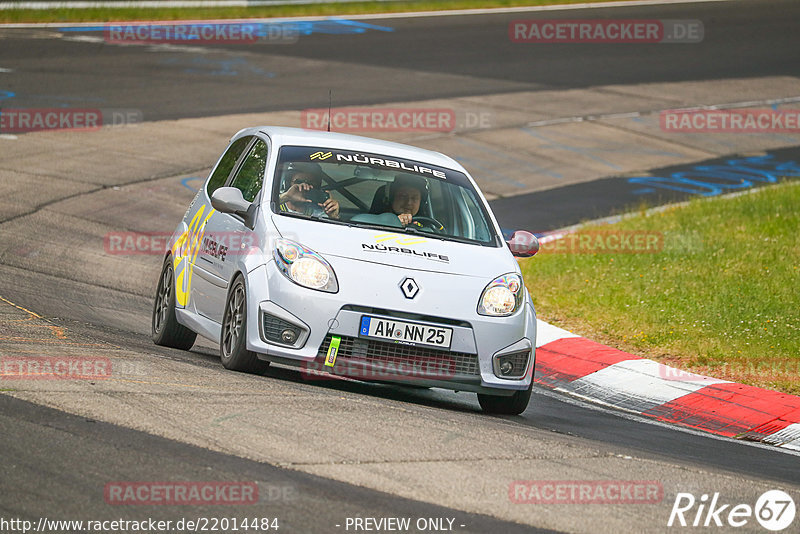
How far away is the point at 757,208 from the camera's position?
15.7 metres

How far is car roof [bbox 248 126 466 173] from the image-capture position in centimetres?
872

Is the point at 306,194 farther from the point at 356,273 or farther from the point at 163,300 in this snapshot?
the point at 163,300

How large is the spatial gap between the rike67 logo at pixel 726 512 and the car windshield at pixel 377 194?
9.61 feet

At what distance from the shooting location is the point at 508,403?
7.94 metres

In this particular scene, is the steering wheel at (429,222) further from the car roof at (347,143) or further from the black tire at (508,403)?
the black tire at (508,403)

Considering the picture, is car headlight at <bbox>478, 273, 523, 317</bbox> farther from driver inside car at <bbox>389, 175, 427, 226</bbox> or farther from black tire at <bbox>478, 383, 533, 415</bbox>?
driver inside car at <bbox>389, 175, 427, 226</bbox>

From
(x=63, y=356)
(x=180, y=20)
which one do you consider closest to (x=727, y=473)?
(x=63, y=356)

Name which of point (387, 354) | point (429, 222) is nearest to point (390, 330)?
point (387, 354)

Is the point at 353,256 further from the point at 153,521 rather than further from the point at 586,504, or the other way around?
the point at 153,521

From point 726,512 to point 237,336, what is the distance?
10.7ft

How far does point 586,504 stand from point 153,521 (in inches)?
78.0

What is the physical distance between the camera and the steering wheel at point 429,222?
27.5 ft

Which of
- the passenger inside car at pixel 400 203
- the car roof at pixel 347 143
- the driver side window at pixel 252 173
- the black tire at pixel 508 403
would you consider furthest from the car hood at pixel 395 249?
the car roof at pixel 347 143

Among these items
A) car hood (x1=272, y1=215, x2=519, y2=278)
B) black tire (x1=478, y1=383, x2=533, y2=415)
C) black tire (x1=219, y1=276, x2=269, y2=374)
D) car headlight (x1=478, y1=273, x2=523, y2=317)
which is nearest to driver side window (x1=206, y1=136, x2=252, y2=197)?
car hood (x1=272, y1=215, x2=519, y2=278)
